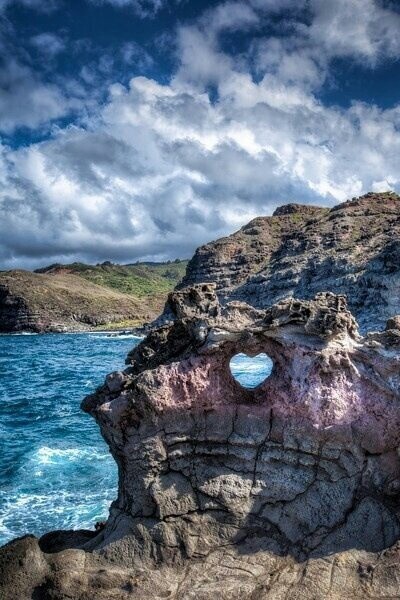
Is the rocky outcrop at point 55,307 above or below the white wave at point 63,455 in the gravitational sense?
above

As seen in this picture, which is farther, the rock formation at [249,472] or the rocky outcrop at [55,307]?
the rocky outcrop at [55,307]

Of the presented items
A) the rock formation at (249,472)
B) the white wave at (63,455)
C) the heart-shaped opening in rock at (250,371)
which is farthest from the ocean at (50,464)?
the rock formation at (249,472)

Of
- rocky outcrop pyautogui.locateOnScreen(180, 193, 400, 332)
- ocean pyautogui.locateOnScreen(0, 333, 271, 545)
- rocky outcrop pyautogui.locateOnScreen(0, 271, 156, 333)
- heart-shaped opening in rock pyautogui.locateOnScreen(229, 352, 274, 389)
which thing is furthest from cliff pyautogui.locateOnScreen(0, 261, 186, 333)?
ocean pyautogui.locateOnScreen(0, 333, 271, 545)

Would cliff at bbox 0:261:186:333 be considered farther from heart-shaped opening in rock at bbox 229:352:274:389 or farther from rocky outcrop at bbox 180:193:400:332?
heart-shaped opening in rock at bbox 229:352:274:389

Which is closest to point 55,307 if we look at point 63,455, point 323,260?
point 323,260

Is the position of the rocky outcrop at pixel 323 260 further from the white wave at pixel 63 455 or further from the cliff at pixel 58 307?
the white wave at pixel 63 455

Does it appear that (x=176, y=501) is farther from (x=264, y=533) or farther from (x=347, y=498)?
(x=347, y=498)
